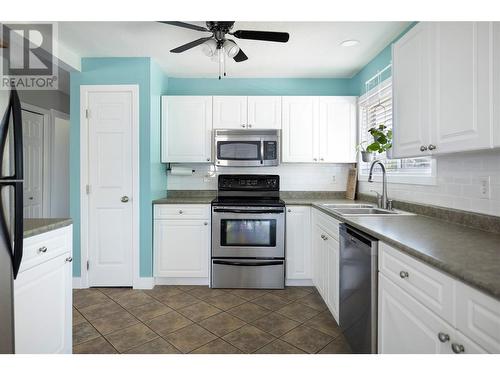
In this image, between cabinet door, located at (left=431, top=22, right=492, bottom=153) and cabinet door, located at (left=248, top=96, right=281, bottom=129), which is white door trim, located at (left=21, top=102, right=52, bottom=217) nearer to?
cabinet door, located at (left=248, top=96, right=281, bottom=129)

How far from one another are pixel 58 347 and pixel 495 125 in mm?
2397

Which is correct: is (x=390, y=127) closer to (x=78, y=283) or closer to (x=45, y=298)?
(x=45, y=298)

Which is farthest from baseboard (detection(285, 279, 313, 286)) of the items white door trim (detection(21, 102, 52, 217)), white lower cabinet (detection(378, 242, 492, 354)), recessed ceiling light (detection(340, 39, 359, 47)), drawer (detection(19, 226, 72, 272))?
white door trim (detection(21, 102, 52, 217))

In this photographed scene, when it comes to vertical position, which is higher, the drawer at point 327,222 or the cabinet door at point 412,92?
the cabinet door at point 412,92

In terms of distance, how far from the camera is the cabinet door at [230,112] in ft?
10.9

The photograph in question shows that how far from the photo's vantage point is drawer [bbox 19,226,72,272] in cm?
133

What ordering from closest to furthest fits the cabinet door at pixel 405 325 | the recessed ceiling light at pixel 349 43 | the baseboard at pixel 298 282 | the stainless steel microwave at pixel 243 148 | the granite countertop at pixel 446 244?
the granite countertop at pixel 446 244, the cabinet door at pixel 405 325, the recessed ceiling light at pixel 349 43, the baseboard at pixel 298 282, the stainless steel microwave at pixel 243 148

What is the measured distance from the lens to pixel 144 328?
226 cm

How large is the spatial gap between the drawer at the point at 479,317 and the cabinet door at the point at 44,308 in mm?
1775

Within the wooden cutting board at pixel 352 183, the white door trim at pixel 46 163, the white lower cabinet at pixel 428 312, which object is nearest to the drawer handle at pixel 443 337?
the white lower cabinet at pixel 428 312

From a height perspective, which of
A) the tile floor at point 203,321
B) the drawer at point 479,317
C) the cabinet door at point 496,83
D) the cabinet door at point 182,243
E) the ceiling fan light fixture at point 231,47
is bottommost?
the tile floor at point 203,321

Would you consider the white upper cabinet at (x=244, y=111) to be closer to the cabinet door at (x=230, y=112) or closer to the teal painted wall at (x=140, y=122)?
the cabinet door at (x=230, y=112)

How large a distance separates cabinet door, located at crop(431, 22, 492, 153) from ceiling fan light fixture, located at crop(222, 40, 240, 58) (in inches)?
51.2

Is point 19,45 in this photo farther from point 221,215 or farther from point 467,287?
point 467,287
